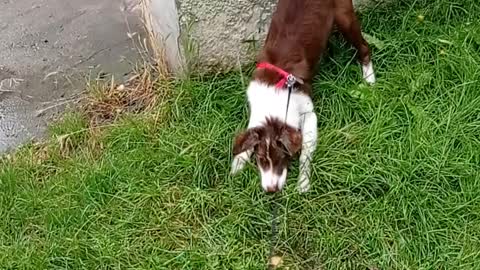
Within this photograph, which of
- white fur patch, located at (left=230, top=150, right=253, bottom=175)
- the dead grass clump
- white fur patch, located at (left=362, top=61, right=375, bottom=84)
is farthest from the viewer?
the dead grass clump

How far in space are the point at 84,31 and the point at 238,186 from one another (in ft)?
5.30

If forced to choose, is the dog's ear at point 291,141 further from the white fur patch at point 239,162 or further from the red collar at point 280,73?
the red collar at point 280,73

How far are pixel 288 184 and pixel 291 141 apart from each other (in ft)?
0.66

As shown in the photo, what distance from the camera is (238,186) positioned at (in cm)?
421

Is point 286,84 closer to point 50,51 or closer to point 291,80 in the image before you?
point 291,80

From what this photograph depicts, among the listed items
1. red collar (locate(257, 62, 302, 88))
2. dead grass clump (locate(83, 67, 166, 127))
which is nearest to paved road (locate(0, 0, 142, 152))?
dead grass clump (locate(83, 67, 166, 127))

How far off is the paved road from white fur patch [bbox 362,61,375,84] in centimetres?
127

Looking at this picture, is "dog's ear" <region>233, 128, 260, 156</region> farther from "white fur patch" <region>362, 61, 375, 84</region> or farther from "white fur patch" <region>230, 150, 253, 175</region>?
"white fur patch" <region>362, 61, 375, 84</region>

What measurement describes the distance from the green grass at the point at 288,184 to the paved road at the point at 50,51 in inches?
12.2

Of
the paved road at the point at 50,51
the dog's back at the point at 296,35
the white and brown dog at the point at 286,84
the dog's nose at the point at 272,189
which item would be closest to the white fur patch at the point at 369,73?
the white and brown dog at the point at 286,84

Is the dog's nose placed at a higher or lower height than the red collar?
lower

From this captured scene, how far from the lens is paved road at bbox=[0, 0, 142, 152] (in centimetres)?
489

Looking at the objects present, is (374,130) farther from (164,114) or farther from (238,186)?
(164,114)

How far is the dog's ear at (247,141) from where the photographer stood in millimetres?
4113
